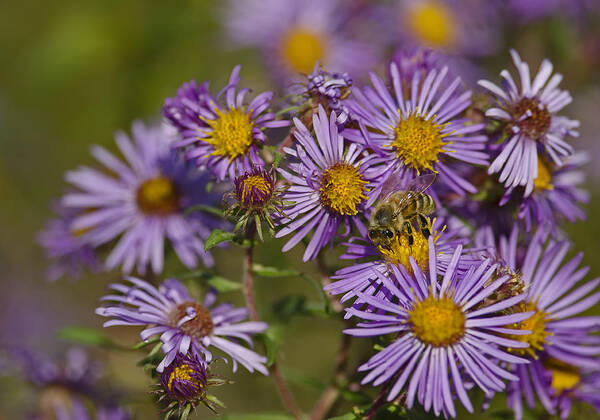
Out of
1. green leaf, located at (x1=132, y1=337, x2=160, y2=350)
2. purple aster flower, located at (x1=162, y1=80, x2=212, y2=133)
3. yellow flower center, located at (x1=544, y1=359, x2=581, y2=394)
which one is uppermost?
purple aster flower, located at (x1=162, y1=80, x2=212, y2=133)

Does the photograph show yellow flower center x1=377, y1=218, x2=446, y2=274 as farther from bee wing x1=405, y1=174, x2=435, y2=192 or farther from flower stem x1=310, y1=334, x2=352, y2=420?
flower stem x1=310, y1=334, x2=352, y2=420

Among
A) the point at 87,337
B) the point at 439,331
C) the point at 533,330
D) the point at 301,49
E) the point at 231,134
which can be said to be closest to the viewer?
the point at 439,331

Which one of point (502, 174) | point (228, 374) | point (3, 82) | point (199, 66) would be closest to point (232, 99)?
point (502, 174)

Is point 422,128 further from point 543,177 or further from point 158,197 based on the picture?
point 158,197

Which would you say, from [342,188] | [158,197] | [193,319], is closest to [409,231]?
[342,188]

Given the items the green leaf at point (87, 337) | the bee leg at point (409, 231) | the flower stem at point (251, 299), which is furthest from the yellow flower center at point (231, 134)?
the green leaf at point (87, 337)

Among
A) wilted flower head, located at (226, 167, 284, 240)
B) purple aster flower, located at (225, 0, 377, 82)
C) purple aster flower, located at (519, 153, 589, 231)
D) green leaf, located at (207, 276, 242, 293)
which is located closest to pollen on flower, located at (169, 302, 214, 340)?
green leaf, located at (207, 276, 242, 293)
